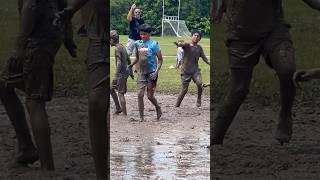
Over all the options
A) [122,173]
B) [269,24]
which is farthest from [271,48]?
[122,173]

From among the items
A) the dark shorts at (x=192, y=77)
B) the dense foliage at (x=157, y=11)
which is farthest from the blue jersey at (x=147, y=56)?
the dense foliage at (x=157, y=11)

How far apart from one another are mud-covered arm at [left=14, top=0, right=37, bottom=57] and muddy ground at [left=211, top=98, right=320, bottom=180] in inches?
74.7

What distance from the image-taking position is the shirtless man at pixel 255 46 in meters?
6.77

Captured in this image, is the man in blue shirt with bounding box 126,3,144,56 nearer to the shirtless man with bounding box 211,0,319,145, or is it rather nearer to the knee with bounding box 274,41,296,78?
the shirtless man with bounding box 211,0,319,145

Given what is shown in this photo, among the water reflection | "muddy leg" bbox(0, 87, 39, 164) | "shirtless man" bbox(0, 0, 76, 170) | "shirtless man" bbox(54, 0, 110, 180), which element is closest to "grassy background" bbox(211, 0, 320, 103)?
the water reflection

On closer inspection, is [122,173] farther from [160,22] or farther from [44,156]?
[160,22]

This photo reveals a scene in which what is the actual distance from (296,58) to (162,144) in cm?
616

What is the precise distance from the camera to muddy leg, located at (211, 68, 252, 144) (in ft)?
23.2

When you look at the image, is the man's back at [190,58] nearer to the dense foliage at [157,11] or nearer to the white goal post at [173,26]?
the dense foliage at [157,11]

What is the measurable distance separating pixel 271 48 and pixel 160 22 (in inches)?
1665

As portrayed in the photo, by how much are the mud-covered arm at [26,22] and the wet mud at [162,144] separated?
135cm

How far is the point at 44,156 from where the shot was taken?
6258 millimetres

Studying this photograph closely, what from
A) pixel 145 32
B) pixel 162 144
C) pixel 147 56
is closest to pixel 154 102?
pixel 147 56

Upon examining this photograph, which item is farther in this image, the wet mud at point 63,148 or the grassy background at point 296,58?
the grassy background at point 296,58
